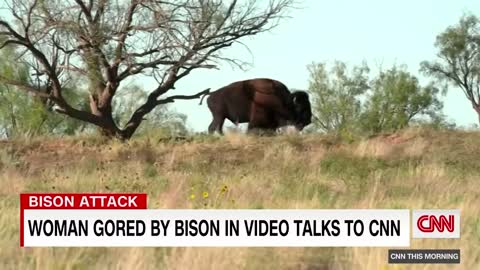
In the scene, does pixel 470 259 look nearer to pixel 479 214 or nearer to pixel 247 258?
pixel 247 258

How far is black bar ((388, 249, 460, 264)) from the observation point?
686 centimetres

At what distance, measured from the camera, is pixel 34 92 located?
25.7m

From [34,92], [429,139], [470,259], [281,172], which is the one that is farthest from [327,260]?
[34,92]

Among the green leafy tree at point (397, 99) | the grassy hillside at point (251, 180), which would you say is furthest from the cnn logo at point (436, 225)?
the green leafy tree at point (397, 99)

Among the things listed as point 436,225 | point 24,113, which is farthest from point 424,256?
point 24,113

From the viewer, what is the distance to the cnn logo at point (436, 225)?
791 centimetres

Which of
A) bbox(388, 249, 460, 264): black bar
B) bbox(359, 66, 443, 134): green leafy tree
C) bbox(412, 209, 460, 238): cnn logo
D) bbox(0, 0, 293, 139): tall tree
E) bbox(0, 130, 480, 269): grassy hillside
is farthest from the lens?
bbox(359, 66, 443, 134): green leafy tree

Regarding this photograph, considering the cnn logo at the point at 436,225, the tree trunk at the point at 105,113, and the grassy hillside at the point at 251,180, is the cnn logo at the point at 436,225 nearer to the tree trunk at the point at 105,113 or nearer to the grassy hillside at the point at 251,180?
the grassy hillside at the point at 251,180

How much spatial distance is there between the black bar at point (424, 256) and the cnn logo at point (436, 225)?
30.2 inches

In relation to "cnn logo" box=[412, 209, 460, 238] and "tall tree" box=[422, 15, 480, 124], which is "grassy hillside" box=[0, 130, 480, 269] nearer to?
"cnn logo" box=[412, 209, 460, 238]

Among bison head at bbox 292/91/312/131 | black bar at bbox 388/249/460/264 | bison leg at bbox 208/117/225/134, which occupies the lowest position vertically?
black bar at bbox 388/249/460/264

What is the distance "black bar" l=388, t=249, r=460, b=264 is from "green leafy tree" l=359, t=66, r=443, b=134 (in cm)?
3710

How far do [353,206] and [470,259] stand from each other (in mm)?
3554

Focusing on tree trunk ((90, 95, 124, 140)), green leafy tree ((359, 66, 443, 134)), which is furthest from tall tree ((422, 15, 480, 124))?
tree trunk ((90, 95, 124, 140))
